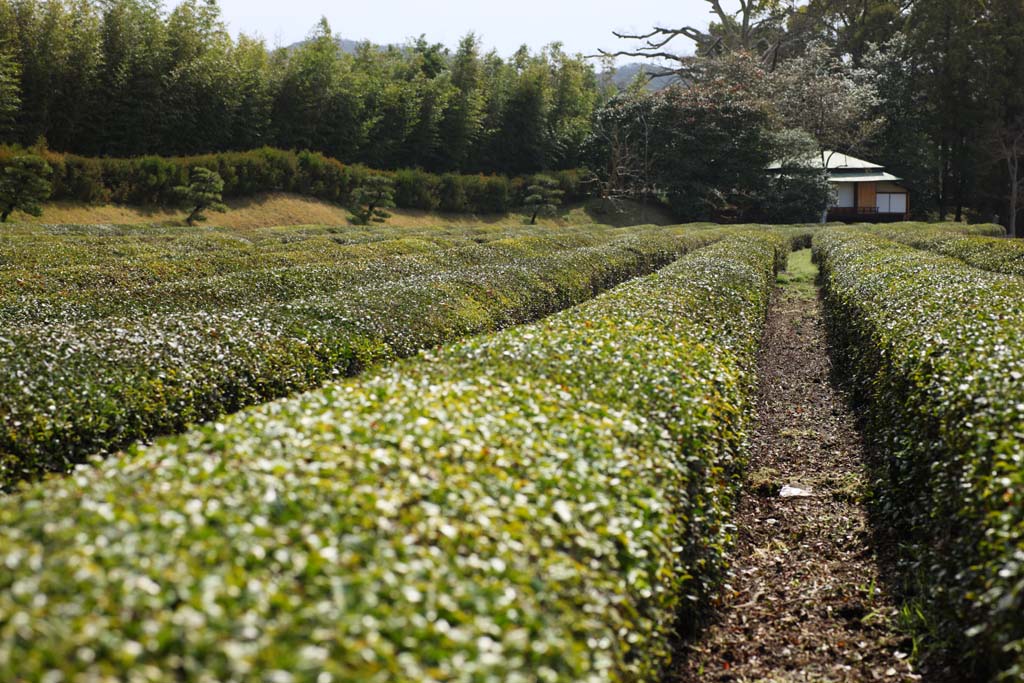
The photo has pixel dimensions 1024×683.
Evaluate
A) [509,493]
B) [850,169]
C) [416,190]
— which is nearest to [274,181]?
[416,190]

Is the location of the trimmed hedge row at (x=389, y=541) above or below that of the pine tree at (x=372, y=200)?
below

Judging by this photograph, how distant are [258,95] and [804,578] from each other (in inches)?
1416

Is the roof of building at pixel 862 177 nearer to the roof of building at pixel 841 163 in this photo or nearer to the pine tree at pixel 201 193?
the roof of building at pixel 841 163

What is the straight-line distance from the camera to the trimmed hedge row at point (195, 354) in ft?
17.3

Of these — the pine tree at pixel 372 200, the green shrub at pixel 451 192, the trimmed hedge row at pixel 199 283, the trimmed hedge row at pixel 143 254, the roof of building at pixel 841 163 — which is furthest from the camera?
the roof of building at pixel 841 163

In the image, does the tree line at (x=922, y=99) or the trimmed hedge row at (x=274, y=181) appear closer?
the trimmed hedge row at (x=274, y=181)

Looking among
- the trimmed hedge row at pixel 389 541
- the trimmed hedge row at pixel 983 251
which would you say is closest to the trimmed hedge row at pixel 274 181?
the trimmed hedge row at pixel 983 251

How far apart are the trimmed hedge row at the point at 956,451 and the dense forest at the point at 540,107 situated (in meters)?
29.3

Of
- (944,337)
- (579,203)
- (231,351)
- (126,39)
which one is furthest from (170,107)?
(944,337)

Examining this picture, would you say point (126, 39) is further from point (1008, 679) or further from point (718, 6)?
point (718, 6)

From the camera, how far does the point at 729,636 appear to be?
4.35m

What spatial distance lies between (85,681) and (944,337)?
5728 mm

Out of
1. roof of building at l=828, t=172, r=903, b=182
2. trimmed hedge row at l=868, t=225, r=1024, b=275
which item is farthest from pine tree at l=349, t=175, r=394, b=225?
roof of building at l=828, t=172, r=903, b=182

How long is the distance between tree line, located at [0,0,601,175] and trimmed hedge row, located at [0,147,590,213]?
248 cm
